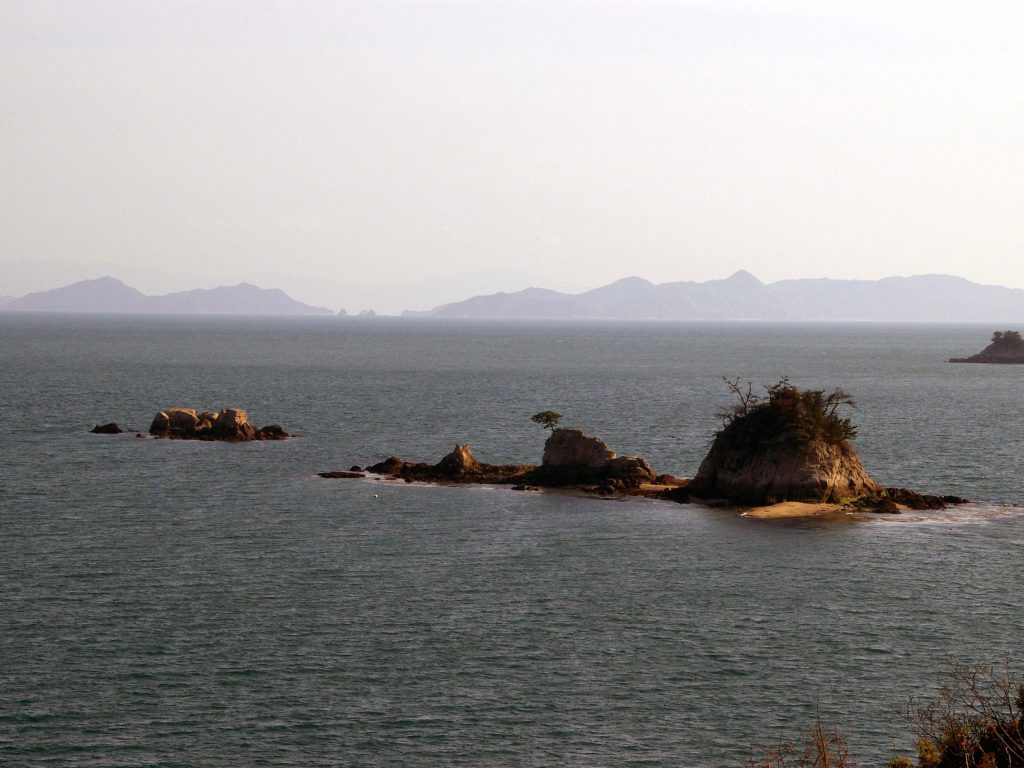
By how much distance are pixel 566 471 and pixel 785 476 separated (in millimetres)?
14544

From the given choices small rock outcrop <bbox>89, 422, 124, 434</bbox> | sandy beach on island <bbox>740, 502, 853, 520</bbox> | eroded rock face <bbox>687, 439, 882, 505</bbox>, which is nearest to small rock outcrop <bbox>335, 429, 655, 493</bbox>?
eroded rock face <bbox>687, 439, 882, 505</bbox>

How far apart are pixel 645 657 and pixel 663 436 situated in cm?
6954

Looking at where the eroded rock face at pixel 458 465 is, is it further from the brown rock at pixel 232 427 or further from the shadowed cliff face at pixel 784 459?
the brown rock at pixel 232 427

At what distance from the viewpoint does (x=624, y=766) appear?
3353 cm

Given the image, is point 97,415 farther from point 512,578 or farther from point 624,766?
point 624,766

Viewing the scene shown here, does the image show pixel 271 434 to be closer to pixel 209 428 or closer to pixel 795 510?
pixel 209 428

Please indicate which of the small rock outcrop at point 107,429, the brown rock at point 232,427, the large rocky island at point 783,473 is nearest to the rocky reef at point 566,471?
the large rocky island at point 783,473

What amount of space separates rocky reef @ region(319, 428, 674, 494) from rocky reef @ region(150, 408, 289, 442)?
21846mm

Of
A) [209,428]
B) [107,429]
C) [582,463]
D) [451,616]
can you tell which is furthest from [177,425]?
[451,616]

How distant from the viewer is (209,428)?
341ft

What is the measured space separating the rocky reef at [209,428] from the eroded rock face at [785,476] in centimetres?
4308

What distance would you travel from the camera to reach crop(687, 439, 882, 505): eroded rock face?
238 ft

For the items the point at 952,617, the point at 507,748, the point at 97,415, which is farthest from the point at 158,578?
the point at 97,415

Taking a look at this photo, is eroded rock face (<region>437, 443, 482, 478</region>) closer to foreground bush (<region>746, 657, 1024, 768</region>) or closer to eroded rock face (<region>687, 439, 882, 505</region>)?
eroded rock face (<region>687, 439, 882, 505</region>)
